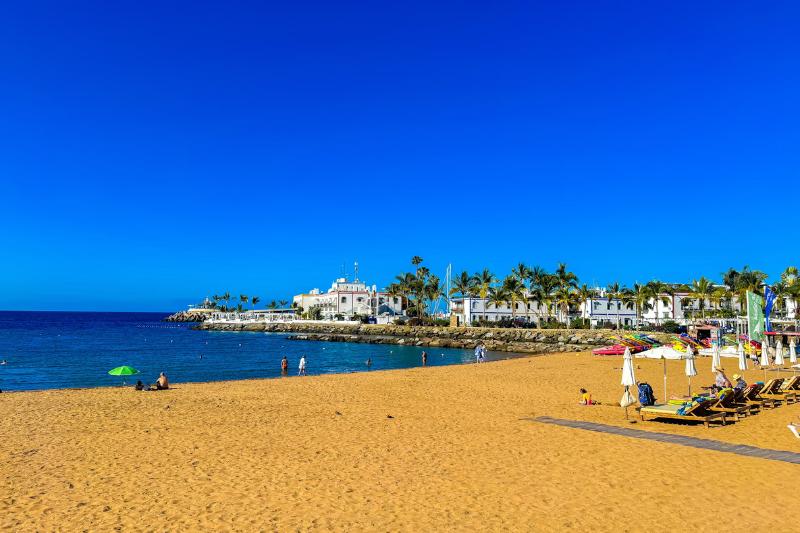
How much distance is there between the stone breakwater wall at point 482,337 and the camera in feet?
214

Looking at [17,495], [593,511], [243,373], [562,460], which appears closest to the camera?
[593,511]

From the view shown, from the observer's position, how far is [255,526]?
305 inches

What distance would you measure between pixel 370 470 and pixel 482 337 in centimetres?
6882

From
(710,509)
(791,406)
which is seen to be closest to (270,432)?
(710,509)

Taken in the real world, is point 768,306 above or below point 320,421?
above

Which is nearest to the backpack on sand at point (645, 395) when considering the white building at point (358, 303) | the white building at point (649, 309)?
the white building at point (649, 309)

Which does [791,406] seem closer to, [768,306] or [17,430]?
[768,306]

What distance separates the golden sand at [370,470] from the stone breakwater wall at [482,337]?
47957 millimetres

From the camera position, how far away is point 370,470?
10.7 metres

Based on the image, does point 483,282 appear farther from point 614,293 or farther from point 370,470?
point 370,470

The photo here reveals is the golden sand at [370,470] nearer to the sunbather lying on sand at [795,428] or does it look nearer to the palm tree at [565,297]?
the sunbather lying on sand at [795,428]

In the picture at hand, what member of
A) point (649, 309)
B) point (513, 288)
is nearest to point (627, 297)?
point (649, 309)

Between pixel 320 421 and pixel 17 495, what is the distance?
7.74m

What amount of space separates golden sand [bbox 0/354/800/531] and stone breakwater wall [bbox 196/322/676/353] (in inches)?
1888
